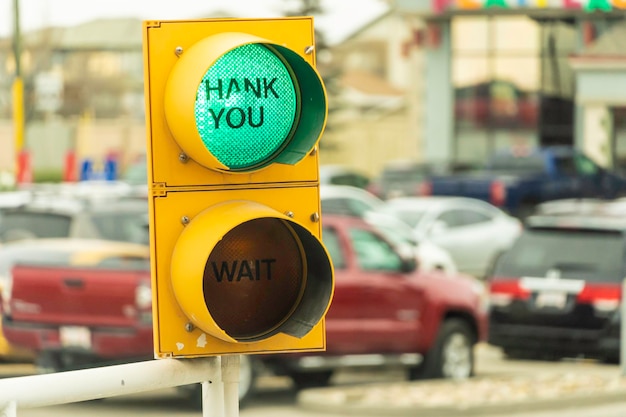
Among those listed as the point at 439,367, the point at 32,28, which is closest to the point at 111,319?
the point at 439,367

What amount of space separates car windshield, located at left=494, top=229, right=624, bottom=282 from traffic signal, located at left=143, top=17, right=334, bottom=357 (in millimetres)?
12331

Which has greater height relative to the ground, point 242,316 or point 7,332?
point 242,316

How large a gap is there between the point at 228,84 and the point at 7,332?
10307 mm

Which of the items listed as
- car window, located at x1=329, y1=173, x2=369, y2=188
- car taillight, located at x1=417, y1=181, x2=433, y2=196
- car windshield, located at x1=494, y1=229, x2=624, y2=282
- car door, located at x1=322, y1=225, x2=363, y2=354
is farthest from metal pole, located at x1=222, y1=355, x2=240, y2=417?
car window, located at x1=329, y1=173, x2=369, y2=188

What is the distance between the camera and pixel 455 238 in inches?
1096

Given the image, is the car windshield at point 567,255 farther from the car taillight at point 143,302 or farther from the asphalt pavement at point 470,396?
the car taillight at point 143,302

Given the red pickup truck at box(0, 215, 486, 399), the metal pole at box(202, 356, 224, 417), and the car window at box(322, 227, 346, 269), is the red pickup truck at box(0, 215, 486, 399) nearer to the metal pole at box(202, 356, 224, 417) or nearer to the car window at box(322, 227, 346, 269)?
the car window at box(322, 227, 346, 269)

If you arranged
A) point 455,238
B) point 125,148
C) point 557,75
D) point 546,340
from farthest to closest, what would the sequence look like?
1. point 125,148
2. point 557,75
3. point 455,238
4. point 546,340

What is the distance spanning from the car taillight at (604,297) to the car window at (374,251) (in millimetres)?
2280

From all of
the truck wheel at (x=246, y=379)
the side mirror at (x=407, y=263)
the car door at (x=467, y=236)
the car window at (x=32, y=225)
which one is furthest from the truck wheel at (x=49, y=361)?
the car door at (x=467, y=236)

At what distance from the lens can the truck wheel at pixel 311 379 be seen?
14423mm

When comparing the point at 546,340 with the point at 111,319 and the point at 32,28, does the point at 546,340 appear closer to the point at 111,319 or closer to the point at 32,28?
the point at 111,319

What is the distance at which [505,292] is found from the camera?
1622 cm

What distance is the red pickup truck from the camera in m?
12.8
